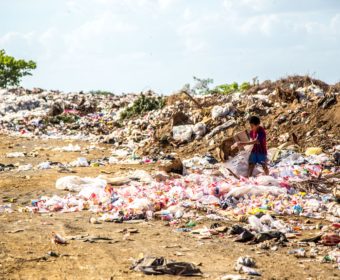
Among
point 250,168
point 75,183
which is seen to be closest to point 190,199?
point 250,168

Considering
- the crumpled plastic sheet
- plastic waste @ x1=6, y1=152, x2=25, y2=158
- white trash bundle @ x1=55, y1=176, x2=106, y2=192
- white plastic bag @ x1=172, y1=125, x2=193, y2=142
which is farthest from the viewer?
white plastic bag @ x1=172, y1=125, x2=193, y2=142

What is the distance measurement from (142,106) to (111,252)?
46.7ft

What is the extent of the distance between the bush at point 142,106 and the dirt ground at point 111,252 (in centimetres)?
1185

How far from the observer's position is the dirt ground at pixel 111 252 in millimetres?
4781

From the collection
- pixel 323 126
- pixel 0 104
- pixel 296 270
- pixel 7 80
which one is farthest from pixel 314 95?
pixel 7 80

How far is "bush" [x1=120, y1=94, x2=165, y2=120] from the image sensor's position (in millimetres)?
19172

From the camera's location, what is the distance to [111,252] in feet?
17.7

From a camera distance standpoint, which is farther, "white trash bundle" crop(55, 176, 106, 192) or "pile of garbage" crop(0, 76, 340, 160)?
"pile of garbage" crop(0, 76, 340, 160)

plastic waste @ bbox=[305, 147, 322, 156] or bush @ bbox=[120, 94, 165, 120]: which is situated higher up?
bush @ bbox=[120, 94, 165, 120]

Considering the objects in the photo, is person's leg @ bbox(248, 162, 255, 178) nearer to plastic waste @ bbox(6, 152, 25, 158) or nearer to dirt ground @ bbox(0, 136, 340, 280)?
dirt ground @ bbox(0, 136, 340, 280)

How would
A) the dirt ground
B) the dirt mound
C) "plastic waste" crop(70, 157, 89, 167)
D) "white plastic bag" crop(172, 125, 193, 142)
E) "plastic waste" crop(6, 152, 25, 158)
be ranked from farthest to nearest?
"white plastic bag" crop(172, 125, 193, 142)
"plastic waste" crop(6, 152, 25, 158)
the dirt mound
"plastic waste" crop(70, 157, 89, 167)
the dirt ground

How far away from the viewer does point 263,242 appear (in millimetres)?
5758

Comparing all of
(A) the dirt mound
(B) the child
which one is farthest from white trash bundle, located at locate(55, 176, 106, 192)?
(A) the dirt mound

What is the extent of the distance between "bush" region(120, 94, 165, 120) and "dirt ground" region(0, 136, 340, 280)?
38.9ft
